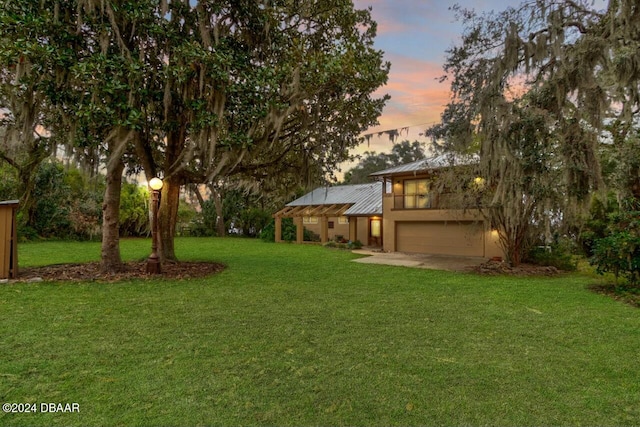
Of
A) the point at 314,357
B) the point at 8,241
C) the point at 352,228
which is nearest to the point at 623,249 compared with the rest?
the point at 314,357

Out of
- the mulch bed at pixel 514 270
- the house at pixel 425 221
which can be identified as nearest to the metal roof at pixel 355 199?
the house at pixel 425 221

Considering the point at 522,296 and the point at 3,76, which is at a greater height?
the point at 3,76

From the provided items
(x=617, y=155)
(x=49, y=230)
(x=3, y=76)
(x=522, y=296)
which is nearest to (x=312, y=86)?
(x=522, y=296)

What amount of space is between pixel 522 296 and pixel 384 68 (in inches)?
261

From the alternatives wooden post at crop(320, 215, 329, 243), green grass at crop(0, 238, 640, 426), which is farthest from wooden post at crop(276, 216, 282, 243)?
green grass at crop(0, 238, 640, 426)

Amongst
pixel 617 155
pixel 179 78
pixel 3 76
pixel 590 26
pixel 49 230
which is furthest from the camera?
pixel 49 230

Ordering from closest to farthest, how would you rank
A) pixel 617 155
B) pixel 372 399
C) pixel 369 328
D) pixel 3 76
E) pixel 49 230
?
pixel 372 399, pixel 369 328, pixel 3 76, pixel 617 155, pixel 49 230

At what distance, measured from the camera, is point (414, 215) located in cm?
1538

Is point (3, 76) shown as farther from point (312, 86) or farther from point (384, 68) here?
point (384, 68)

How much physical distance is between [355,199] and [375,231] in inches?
90.7

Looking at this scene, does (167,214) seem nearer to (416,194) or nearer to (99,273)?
(99,273)

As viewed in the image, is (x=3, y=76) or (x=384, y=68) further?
(x=384, y=68)

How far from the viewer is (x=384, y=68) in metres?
9.30

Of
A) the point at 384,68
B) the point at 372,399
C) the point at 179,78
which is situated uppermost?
the point at 384,68
